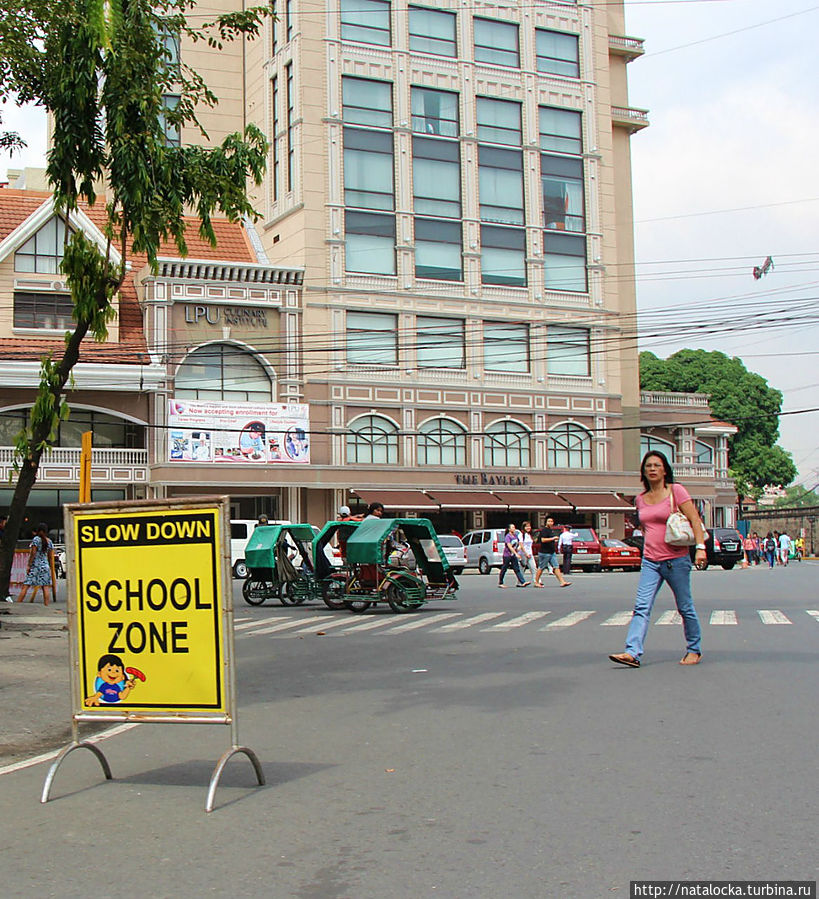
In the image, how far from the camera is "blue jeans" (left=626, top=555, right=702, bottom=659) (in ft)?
35.3

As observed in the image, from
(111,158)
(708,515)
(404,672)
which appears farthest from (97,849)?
(708,515)

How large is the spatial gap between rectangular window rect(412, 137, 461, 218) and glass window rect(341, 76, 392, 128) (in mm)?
1696

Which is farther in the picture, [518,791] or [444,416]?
[444,416]

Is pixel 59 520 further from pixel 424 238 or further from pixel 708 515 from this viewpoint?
pixel 708 515

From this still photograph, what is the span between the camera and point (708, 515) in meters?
64.5

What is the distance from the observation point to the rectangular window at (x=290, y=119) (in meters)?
48.7

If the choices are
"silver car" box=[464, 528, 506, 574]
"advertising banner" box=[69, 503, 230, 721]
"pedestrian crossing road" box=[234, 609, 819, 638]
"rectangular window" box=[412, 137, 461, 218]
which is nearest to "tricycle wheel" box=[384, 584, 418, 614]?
"pedestrian crossing road" box=[234, 609, 819, 638]

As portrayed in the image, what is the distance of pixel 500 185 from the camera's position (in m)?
51.3

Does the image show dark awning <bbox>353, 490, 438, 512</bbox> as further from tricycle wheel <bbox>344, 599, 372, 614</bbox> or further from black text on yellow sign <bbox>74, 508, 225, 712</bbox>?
black text on yellow sign <bbox>74, 508, 225, 712</bbox>

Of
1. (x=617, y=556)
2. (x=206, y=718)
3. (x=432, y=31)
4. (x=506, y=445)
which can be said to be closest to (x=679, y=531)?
(x=206, y=718)

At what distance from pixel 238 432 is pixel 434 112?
16.7 metres

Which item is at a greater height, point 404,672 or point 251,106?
point 251,106

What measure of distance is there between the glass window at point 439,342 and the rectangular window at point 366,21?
39.1 ft

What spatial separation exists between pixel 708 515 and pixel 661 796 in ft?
198
